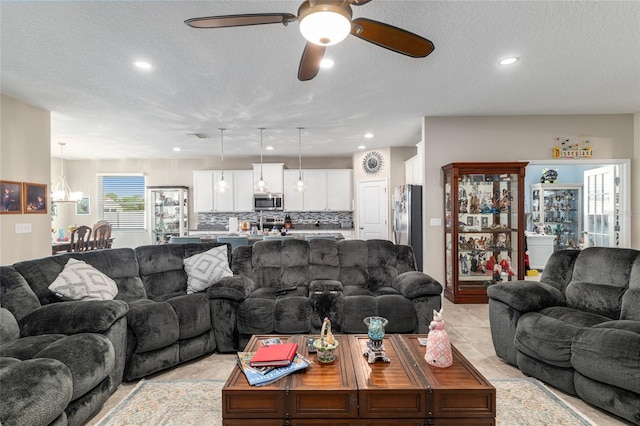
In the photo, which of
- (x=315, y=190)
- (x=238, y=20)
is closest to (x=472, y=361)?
(x=238, y=20)

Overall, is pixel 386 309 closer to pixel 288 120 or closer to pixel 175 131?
pixel 288 120

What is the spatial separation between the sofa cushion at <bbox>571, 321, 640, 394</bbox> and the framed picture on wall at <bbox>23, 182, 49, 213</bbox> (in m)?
5.86

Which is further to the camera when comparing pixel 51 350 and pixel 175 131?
pixel 175 131

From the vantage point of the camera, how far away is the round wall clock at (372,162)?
7152 millimetres

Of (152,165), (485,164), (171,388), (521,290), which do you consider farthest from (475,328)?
(152,165)

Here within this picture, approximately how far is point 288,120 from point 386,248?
258cm

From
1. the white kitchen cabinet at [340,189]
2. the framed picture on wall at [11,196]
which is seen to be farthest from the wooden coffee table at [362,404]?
the white kitchen cabinet at [340,189]

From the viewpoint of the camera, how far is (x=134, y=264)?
122 inches

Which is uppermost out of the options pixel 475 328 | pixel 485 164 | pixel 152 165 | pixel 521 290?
pixel 152 165

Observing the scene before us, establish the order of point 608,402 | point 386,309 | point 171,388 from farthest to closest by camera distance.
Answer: point 386,309 → point 171,388 → point 608,402

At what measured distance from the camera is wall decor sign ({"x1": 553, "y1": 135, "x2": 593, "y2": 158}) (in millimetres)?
4637

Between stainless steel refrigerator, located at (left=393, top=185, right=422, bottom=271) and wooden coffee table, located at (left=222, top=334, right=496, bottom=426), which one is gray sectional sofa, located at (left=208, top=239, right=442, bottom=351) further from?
stainless steel refrigerator, located at (left=393, top=185, right=422, bottom=271)

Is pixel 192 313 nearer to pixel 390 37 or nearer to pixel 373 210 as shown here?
pixel 390 37

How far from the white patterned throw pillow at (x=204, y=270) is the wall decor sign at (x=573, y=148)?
4.88 metres
